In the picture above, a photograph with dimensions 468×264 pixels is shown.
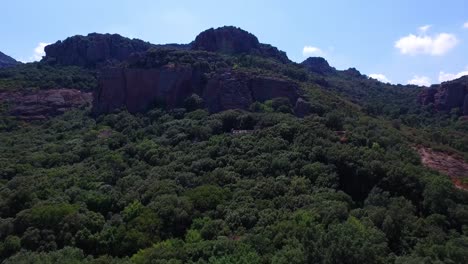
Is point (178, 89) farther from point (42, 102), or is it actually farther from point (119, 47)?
point (119, 47)

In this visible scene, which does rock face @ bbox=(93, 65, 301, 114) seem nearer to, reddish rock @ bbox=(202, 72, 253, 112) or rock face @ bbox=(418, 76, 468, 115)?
reddish rock @ bbox=(202, 72, 253, 112)

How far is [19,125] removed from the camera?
80.8m

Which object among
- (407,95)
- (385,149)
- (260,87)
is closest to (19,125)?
(260,87)

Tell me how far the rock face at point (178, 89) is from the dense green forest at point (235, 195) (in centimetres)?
363

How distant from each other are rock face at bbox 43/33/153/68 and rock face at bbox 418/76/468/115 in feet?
253

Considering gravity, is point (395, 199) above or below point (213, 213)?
above

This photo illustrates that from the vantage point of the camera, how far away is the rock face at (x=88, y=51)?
Result: 125062 mm

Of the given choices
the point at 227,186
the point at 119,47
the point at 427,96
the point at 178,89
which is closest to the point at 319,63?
the point at 427,96

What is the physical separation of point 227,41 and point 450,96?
171ft

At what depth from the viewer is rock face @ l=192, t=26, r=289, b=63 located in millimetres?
113438

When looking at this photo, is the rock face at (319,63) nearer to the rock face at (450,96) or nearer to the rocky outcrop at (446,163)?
the rock face at (450,96)

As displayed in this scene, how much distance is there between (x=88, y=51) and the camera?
415 ft

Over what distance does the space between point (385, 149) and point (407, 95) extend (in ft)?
289

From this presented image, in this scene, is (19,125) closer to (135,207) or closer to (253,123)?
(253,123)
